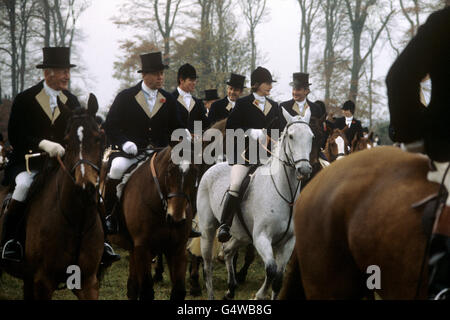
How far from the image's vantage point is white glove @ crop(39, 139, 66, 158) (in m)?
5.11

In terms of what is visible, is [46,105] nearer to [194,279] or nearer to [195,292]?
[195,292]

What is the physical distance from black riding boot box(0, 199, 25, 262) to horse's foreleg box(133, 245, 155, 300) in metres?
1.43

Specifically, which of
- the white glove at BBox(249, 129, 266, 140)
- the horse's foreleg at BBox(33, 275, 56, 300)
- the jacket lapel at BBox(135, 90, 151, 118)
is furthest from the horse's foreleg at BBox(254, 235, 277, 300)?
the horse's foreleg at BBox(33, 275, 56, 300)

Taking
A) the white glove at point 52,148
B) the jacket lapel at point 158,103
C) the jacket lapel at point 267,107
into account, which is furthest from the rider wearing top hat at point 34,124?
the jacket lapel at point 267,107

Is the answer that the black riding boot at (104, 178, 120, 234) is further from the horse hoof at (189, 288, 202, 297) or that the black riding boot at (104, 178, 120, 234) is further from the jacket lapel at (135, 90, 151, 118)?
the horse hoof at (189, 288, 202, 297)

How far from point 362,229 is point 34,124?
3667mm

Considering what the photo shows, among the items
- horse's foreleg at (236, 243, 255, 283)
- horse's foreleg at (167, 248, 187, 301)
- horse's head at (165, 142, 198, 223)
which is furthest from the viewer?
horse's foreleg at (236, 243, 255, 283)

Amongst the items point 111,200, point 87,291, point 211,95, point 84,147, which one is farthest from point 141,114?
point 211,95

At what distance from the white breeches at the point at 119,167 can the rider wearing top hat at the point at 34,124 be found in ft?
5.16

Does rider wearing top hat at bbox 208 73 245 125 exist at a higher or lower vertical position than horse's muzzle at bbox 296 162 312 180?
higher

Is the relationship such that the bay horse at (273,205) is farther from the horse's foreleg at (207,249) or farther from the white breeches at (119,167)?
the white breeches at (119,167)

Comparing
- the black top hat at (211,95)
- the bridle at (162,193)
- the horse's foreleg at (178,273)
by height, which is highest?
the black top hat at (211,95)

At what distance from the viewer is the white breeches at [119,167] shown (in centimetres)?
722

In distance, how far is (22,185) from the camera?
5398 millimetres
